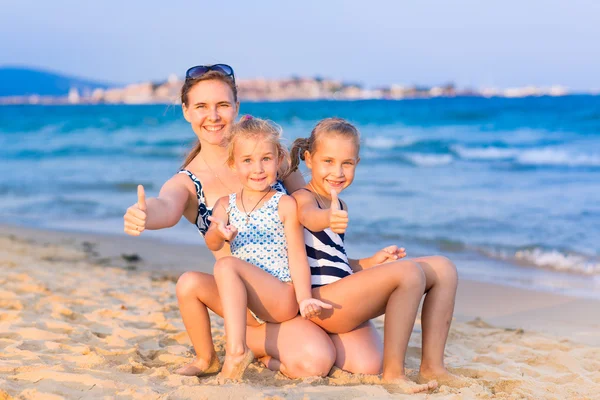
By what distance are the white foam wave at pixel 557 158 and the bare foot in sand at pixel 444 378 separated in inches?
569

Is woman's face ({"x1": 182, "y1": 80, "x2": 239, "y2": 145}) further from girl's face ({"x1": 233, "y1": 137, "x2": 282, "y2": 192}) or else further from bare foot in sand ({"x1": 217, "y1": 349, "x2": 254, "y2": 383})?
bare foot in sand ({"x1": 217, "y1": 349, "x2": 254, "y2": 383})

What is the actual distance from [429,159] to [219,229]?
53.6 ft

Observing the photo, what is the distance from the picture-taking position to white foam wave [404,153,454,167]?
1806 cm

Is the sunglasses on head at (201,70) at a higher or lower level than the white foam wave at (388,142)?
higher

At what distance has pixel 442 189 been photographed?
41.8 feet

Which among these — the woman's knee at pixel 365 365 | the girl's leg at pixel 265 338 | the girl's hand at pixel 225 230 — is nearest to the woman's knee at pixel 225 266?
the girl's hand at pixel 225 230

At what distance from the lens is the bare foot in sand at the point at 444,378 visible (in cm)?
333

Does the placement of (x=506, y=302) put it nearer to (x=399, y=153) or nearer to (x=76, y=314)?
(x=76, y=314)

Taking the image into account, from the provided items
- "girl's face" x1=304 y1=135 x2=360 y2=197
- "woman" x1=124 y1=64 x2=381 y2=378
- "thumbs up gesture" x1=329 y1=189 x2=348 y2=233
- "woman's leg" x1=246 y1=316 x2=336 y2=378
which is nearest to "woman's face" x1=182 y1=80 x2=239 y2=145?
"woman" x1=124 y1=64 x2=381 y2=378

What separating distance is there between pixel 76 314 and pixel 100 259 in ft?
8.96

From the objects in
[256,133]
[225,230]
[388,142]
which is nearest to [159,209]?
[225,230]

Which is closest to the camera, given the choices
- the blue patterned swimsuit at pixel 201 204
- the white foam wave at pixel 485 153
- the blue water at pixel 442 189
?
the blue patterned swimsuit at pixel 201 204

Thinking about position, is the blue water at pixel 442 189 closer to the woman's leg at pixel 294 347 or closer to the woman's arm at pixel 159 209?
the woman's arm at pixel 159 209

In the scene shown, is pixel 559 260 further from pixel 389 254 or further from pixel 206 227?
pixel 206 227
